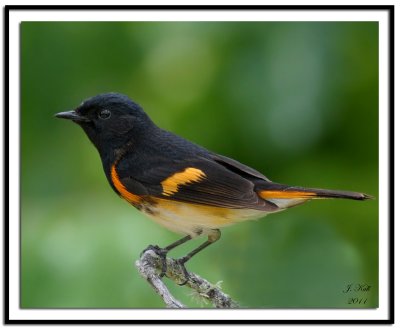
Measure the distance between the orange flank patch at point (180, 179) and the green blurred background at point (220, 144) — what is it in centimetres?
29

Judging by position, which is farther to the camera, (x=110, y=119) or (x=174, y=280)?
(x=110, y=119)

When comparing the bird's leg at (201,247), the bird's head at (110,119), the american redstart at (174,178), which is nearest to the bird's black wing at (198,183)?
the american redstart at (174,178)

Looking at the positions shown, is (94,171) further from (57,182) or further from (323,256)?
(323,256)

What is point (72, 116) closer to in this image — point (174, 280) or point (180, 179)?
point (180, 179)

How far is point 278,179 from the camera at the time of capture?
5125mm

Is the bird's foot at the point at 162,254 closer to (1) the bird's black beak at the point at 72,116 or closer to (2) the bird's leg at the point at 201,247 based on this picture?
(2) the bird's leg at the point at 201,247

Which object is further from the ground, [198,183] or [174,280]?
[198,183]

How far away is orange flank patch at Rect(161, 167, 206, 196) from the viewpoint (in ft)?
15.1

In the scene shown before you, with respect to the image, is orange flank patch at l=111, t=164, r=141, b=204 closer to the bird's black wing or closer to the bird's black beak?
the bird's black wing

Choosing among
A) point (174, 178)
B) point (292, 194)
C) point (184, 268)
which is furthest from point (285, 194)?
point (184, 268)

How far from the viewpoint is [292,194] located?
175 inches
